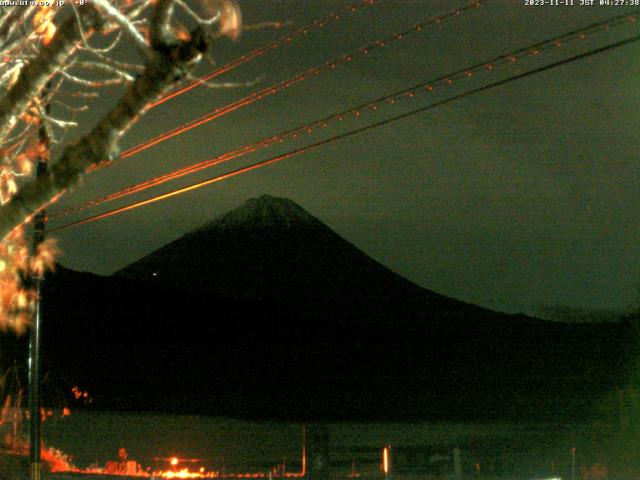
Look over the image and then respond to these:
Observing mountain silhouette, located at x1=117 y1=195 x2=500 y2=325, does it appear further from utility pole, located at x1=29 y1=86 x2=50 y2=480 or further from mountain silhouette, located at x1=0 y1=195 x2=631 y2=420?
utility pole, located at x1=29 y1=86 x2=50 y2=480

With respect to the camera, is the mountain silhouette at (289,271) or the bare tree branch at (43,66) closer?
the bare tree branch at (43,66)

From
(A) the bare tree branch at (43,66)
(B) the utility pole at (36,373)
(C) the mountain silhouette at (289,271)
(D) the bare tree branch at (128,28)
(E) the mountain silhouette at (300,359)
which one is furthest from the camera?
(C) the mountain silhouette at (289,271)

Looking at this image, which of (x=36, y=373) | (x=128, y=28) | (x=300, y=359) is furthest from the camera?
(x=300, y=359)

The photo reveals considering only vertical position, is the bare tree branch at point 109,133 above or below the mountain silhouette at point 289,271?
below

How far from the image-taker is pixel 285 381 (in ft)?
138

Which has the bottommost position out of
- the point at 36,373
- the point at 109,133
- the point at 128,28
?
the point at 36,373

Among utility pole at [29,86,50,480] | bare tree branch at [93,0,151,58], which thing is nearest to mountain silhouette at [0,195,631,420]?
utility pole at [29,86,50,480]

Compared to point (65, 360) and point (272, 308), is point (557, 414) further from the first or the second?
point (272, 308)

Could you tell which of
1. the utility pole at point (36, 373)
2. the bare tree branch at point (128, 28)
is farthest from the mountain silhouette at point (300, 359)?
the bare tree branch at point (128, 28)

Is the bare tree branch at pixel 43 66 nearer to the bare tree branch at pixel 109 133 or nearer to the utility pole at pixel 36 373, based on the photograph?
the bare tree branch at pixel 109 133

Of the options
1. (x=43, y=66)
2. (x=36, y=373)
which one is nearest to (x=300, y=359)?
(x=36, y=373)

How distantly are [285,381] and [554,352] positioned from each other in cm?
1196

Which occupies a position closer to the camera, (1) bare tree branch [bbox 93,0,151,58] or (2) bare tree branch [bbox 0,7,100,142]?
(1) bare tree branch [bbox 93,0,151,58]

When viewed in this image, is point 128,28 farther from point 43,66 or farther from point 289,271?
point 289,271
